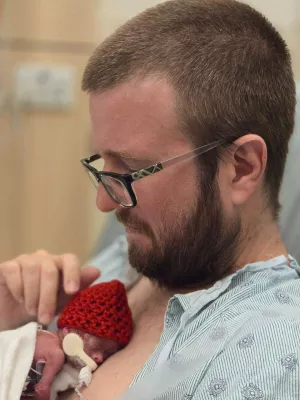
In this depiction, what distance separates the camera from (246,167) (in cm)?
98

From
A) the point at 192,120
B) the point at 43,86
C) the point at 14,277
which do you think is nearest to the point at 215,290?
the point at 192,120

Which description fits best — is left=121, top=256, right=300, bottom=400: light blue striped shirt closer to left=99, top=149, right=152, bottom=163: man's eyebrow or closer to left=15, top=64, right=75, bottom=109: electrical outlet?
left=99, top=149, right=152, bottom=163: man's eyebrow

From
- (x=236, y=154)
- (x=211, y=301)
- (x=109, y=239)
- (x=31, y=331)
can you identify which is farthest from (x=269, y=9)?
(x=31, y=331)

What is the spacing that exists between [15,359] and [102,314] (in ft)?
0.56

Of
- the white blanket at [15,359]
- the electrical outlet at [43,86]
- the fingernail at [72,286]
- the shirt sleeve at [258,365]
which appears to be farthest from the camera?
the electrical outlet at [43,86]

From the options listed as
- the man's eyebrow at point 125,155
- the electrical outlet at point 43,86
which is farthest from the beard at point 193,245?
the electrical outlet at point 43,86

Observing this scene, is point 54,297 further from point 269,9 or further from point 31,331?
point 269,9

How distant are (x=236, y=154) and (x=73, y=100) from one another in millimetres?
1239

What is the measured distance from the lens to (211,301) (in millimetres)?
967

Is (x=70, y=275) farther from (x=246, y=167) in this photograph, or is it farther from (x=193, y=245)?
(x=246, y=167)

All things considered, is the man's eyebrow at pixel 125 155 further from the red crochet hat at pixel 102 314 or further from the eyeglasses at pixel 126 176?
the red crochet hat at pixel 102 314

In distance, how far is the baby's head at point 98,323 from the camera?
1020 mm

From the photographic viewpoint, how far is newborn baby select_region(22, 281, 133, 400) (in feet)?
3.26

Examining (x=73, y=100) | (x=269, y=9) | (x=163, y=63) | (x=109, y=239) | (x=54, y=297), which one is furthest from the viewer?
(x=73, y=100)
